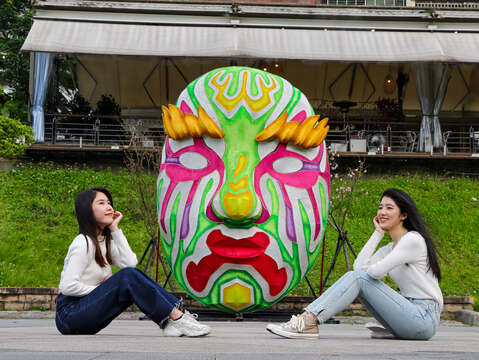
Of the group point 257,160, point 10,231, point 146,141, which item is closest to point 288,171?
point 257,160

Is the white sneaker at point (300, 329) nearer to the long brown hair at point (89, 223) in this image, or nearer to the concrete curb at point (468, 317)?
the long brown hair at point (89, 223)

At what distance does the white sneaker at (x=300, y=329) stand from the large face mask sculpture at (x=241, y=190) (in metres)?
1.52

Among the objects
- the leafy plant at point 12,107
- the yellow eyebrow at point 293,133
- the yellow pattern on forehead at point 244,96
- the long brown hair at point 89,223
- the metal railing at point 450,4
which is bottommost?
the long brown hair at point 89,223

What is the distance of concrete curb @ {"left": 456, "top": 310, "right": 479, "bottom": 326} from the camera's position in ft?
31.7

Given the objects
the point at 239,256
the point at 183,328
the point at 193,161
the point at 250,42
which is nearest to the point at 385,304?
the point at 183,328

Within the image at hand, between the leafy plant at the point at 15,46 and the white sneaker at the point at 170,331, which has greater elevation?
the leafy plant at the point at 15,46

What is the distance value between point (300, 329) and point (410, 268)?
0.90 metres

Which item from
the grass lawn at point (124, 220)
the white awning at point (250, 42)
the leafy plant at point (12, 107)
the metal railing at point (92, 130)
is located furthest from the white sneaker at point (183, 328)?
the leafy plant at point (12, 107)

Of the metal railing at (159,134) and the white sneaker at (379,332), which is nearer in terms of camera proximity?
the white sneaker at (379,332)

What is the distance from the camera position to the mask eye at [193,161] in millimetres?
6324

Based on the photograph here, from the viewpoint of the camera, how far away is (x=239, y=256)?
5.95 meters

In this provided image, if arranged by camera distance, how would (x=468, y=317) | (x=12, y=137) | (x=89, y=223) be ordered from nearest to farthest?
(x=89, y=223) → (x=468, y=317) → (x=12, y=137)

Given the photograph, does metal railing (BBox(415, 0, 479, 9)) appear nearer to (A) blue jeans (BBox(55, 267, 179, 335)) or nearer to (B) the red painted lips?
(B) the red painted lips

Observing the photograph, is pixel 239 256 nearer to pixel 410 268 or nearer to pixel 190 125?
pixel 190 125
